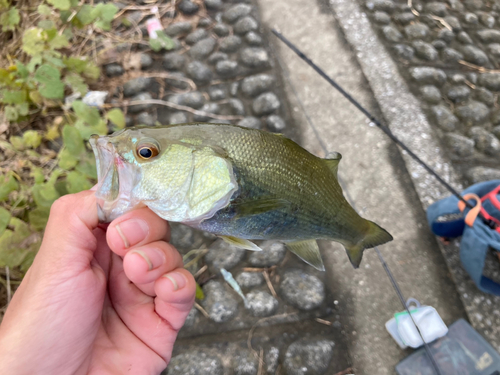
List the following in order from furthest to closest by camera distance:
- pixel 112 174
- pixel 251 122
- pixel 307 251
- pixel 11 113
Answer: pixel 251 122 < pixel 11 113 < pixel 307 251 < pixel 112 174

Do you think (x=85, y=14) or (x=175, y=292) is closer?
(x=175, y=292)

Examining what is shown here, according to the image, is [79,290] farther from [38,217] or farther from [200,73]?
[200,73]

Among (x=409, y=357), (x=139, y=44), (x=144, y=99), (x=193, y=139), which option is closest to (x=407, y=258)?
(x=409, y=357)

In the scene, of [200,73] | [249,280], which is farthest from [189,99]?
[249,280]

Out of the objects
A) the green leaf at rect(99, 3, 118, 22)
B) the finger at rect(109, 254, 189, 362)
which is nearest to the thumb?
the finger at rect(109, 254, 189, 362)

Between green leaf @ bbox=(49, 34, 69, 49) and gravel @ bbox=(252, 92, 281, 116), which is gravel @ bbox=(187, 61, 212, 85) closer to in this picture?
gravel @ bbox=(252, 92, 281, 116)

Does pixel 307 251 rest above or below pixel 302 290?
above

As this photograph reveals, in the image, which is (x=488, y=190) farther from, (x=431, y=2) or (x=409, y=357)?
(x=431, y=2)
